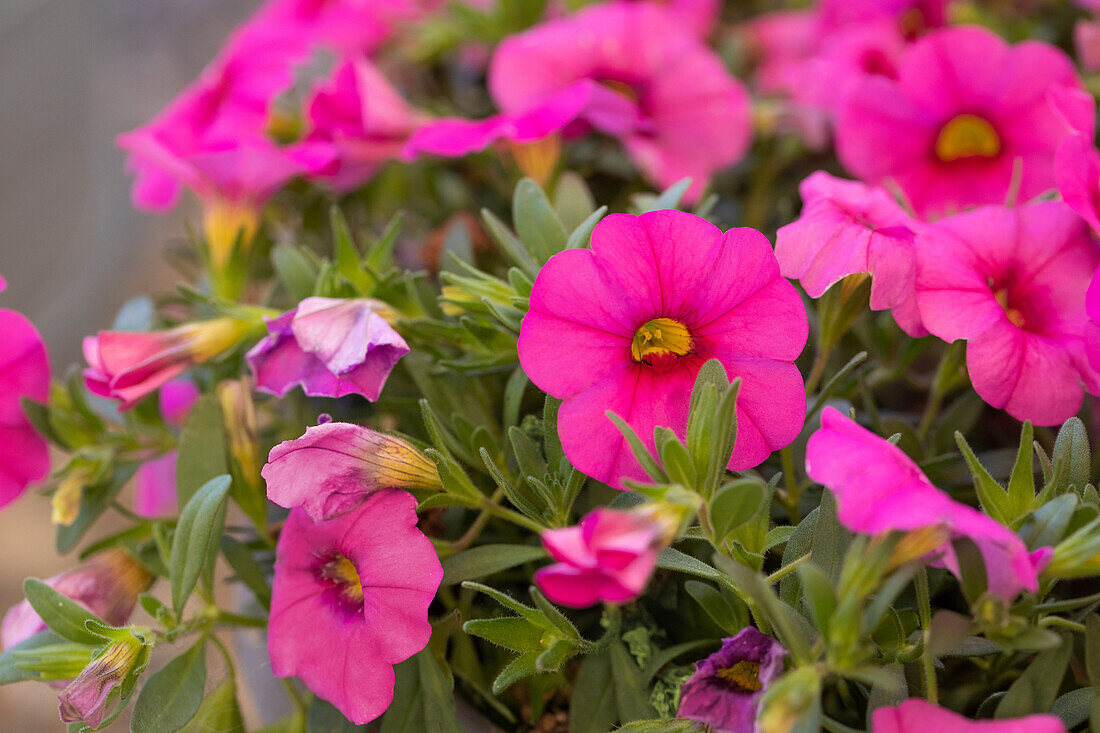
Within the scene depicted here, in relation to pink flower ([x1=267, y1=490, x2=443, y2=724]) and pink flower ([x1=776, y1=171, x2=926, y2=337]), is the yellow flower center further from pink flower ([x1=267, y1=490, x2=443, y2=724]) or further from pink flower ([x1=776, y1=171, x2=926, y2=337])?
pink flower ([x1=776, y1=171, x2=926, y2=337])

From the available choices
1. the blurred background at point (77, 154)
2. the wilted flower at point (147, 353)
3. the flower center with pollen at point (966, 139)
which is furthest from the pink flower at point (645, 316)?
the blurred background at point (77, 154)

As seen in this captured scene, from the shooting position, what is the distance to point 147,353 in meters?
0.47

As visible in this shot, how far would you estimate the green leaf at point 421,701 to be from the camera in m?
0.40

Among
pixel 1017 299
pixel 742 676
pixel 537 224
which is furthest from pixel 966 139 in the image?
pixel 742 676

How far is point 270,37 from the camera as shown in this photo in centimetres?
67

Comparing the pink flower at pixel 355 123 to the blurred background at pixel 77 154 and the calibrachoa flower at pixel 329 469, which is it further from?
the blurred background at pixel 77 154

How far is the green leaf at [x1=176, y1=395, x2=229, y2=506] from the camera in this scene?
18.1 inches

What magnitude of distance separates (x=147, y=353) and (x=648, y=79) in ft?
1.44

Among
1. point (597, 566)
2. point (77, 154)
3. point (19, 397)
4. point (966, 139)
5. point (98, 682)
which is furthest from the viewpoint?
point (77, 154)

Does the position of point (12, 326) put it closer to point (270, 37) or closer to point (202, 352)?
point (202, 352)

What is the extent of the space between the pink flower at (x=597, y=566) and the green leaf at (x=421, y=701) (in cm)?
17

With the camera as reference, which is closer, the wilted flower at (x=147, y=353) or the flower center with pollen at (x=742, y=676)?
the flower center with pollen at (x=742, y=676)

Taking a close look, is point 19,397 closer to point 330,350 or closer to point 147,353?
point 147,353

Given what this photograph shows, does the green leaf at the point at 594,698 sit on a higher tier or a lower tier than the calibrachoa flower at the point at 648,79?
lower
